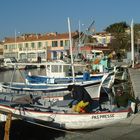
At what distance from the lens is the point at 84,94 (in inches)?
696

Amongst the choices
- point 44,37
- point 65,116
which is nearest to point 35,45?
point 44,37

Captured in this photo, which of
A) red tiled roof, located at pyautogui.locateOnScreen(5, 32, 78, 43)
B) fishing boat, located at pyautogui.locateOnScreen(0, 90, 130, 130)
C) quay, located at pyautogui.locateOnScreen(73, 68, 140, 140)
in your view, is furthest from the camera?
red tiled roof, located at pyautogui.locateOnScreen(5, 32, 78, 43)

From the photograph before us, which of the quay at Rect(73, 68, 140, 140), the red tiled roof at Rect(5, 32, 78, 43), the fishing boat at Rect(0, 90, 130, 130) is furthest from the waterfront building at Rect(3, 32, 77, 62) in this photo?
the quay at Rect(73, 68, 140, 140)

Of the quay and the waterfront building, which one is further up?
the waterfront building

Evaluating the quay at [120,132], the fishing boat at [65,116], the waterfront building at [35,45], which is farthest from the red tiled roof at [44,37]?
the quay at [120,132]

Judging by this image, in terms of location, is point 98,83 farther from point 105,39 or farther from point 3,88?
point 105,39

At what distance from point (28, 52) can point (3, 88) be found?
3094 inches

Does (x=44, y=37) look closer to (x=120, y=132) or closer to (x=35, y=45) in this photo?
(x=35, y=45)

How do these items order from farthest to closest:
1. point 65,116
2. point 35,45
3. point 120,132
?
point 35,45
point 65,116
point 120,132

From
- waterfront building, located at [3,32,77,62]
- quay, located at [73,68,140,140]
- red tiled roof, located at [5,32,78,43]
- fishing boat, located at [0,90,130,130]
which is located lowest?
fishing boat, located at [0,90,130,130]

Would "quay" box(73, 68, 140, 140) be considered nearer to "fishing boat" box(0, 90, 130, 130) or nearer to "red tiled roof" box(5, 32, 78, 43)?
"fishing boat" box(0, 90, 130, 130)

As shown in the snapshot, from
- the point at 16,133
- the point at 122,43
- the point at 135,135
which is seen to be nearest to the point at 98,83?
the point at 16,133

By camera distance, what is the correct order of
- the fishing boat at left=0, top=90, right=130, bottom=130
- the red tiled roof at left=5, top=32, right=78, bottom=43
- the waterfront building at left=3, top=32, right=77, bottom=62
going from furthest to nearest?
the red tiled roof at left=5, top=32, right=78, bottom=43, the waterfront building at left=3, top=32, right=77, bottom=62, the fishing boat at left=0, top=90, right=130, bottom=130

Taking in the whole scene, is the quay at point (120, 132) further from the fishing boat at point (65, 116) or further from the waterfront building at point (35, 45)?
the waterfront building at point (35, 45)
